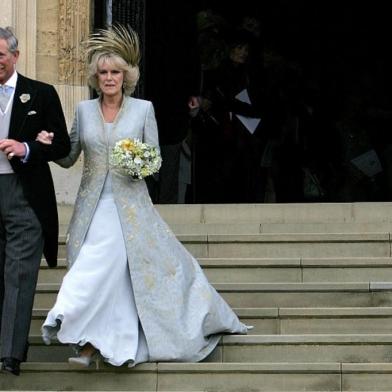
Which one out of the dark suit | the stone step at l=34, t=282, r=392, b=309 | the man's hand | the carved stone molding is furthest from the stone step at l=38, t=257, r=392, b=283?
the carved stone molding

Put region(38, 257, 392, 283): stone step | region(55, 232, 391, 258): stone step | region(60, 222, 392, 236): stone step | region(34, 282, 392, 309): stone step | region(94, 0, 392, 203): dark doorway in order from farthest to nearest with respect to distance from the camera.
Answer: region(94, 0, 392, 203): dark doorway → region(60, 222, 392, 236): stone step → region(55, 232, 391, 258): stone step → region(38, 257, 392, 283): stone step → region(34, 282, 392, 309): stone step

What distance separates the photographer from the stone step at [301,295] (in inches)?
448

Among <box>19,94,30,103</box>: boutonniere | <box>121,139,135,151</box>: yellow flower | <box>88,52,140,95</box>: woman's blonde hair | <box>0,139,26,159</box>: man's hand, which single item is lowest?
<box>0,139,26,159</box>: man's hand

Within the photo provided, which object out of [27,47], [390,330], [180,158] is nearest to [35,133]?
[390,330]

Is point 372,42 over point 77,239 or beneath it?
over

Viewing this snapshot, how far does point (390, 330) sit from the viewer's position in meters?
10.9

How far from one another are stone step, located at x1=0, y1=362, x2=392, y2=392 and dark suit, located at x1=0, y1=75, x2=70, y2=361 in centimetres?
44

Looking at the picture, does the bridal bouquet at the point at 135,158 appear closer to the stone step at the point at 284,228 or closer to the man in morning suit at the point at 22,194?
the man in morning suit at the point at 22,194

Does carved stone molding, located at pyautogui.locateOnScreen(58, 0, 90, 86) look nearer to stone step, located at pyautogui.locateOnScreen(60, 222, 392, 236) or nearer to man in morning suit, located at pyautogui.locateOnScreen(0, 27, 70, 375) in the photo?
stone step, located at pyautogui.locateOnScreen(60, 222, 392, 236)

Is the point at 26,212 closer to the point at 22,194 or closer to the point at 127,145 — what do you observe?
the point at 22,194

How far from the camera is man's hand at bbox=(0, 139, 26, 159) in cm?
1019

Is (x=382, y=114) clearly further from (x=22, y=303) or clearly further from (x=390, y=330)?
(x=22, y=303)

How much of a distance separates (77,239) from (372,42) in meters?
7.27

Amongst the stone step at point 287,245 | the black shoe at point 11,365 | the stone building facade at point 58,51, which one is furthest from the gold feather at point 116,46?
the stone building facade at point 58,51
